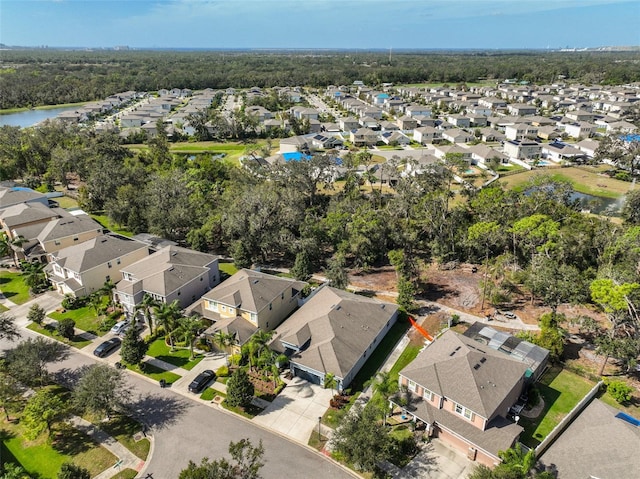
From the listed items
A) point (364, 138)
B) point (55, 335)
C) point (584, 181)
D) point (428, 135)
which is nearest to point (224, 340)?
point (55, 335)

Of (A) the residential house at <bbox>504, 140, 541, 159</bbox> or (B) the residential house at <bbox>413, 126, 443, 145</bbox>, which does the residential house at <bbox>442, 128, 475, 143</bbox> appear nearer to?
(B) the residential house at <bbox>413, 126, 443, 145</bbox>

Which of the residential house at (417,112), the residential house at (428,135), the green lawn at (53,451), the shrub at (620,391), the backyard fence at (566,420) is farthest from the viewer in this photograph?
the residential house at (417,112)

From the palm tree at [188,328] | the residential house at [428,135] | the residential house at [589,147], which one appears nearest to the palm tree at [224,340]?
the palm tree at [188,328]

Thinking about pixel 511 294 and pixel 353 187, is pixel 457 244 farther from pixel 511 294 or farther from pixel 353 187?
pixel 353 187

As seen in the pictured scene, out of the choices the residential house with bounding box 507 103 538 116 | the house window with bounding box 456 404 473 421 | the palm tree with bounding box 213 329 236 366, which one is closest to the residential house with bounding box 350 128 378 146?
the residential house with bounding box 507 103 538 116

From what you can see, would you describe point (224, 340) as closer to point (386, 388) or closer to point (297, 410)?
point (297, 410)

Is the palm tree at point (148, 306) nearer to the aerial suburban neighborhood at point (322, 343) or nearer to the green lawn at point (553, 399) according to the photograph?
the aerial suburban neighborhood at point (322, 343)
